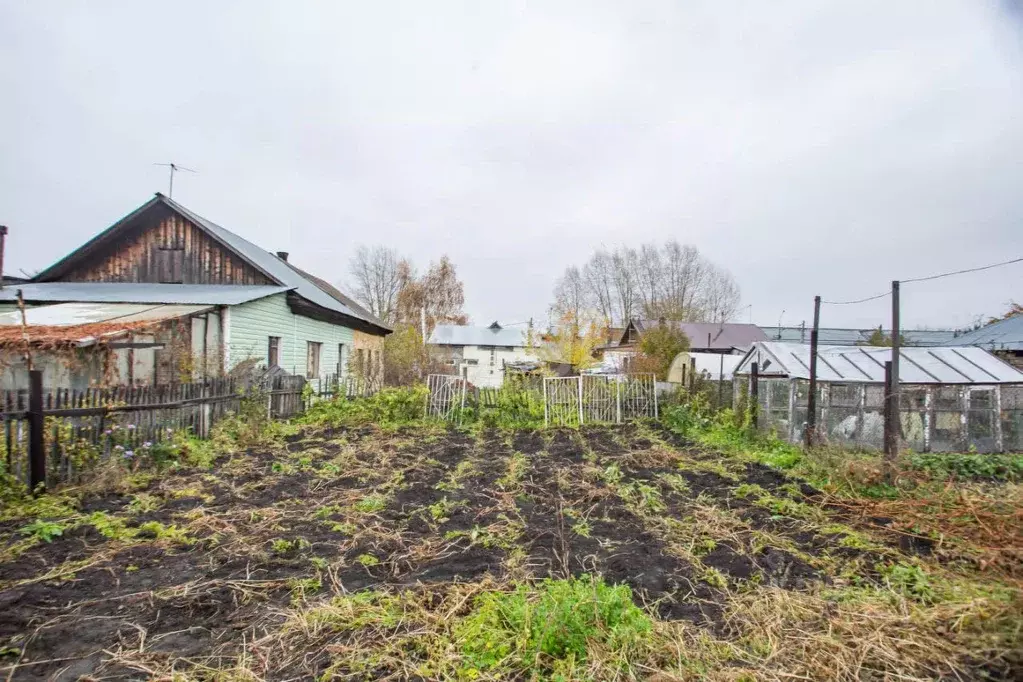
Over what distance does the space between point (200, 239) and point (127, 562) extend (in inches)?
511

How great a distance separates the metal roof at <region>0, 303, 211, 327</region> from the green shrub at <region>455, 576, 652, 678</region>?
9134 mm

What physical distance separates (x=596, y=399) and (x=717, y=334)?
2278 centimetres

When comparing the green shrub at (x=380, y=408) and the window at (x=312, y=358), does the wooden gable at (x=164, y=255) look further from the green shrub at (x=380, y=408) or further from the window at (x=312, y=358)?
the green shrub at (x=380, y=408)

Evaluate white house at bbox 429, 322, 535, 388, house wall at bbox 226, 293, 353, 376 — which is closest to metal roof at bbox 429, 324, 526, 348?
white house at bbox 429, 322, 535, 388

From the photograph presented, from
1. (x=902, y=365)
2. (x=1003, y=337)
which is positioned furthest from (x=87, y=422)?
(x=1003, y=337)

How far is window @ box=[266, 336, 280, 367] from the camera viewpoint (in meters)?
14.0

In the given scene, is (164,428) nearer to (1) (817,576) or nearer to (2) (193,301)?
(2) (193,301)

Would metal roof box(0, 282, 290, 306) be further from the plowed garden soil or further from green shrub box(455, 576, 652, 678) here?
Answer: green shrub box(455, 576, 652, 678)

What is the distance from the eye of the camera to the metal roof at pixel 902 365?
9.72m

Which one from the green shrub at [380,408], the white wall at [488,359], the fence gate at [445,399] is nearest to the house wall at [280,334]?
the green shrub at [380,408]

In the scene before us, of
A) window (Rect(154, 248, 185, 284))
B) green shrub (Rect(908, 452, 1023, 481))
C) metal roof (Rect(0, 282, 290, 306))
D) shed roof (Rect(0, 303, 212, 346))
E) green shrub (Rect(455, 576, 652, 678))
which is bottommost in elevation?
green shrub (Rect(908, 452, 1023, 481))

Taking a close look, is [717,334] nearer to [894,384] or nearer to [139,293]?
[894,384]

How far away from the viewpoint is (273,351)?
1439 cm

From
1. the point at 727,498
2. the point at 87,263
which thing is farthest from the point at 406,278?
the point at 727,498
